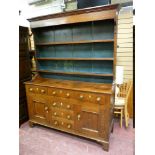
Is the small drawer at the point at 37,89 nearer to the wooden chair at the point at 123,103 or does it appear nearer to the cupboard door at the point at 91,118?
the cupboard door at the point at 91,118

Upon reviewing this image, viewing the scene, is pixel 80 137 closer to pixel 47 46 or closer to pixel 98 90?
pixel 98 90

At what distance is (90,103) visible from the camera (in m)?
2.21

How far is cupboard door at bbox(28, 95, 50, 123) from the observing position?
2.67 m

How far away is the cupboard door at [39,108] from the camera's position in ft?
8.76

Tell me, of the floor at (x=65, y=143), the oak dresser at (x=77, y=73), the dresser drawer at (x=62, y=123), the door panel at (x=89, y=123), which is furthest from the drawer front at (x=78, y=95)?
the floor at (x=65, y=143)

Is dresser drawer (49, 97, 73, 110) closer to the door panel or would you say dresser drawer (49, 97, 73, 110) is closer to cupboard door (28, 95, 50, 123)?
cupboard door (28, 95, 50, 123)

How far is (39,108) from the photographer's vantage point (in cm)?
275

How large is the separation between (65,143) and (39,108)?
814mm

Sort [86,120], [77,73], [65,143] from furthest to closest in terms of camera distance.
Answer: [77,73] < [65,143] < [86,120]

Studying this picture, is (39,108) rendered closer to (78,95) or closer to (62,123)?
(62,123)

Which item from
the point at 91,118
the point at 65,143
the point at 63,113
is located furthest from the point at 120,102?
the point at 65,143

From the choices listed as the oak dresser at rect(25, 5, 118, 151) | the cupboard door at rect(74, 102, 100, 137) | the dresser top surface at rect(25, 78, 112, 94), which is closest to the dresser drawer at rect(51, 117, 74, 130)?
the oak dresser at rect(25, 5, 118, 151)

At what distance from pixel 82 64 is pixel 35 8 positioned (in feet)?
6.90
